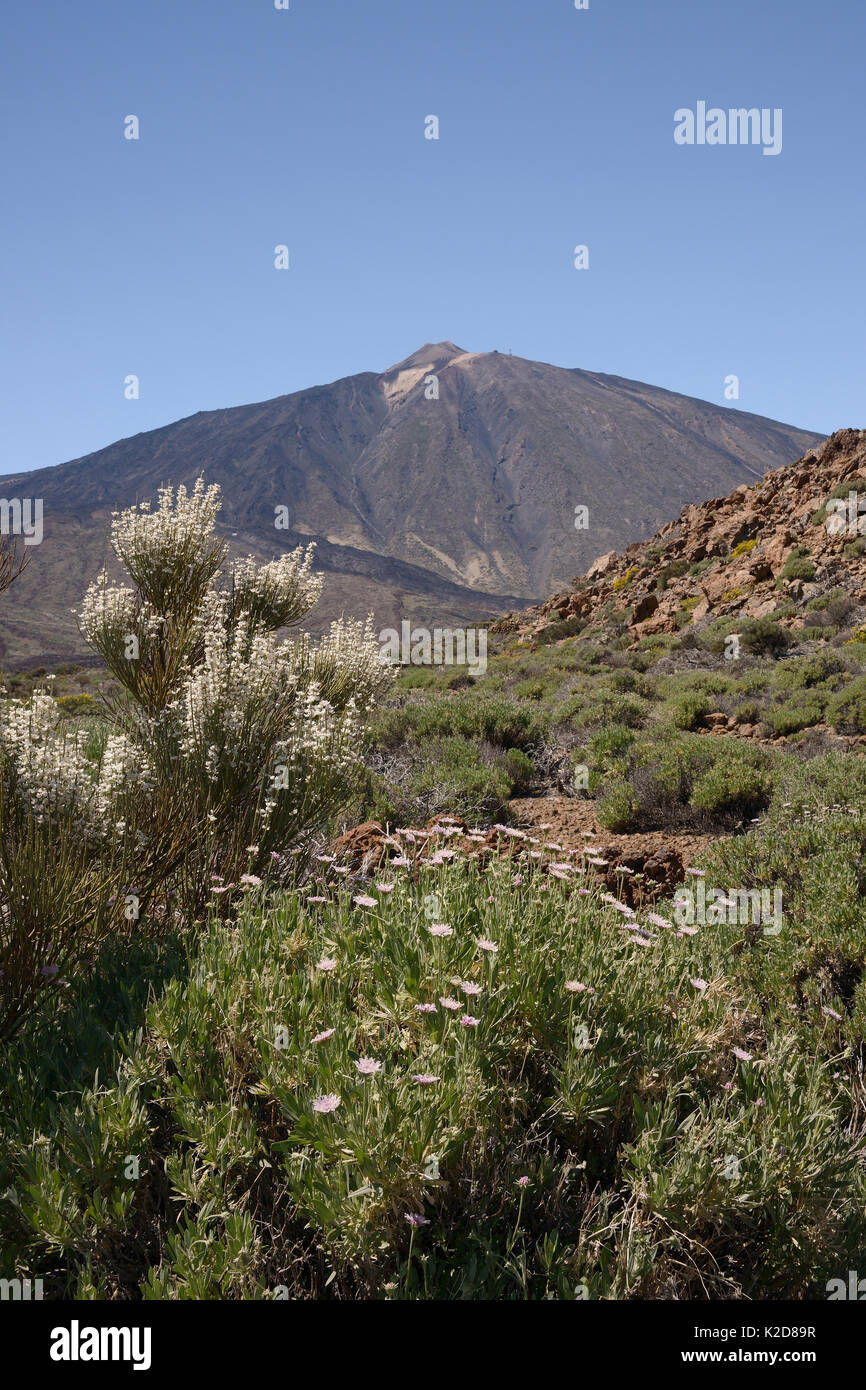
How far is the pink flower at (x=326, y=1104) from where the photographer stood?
1.75 m

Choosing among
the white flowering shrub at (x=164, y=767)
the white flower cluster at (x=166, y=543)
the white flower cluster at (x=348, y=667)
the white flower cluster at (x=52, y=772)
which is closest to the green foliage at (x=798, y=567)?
the white flower cluster at (x=348, y=667)

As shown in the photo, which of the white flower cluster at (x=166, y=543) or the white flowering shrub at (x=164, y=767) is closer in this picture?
the white flowering shrub at (x=164, y=767)

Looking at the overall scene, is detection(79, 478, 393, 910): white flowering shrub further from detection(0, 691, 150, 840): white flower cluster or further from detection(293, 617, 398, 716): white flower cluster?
detection(0, 691, 150, 840): white flower cluster

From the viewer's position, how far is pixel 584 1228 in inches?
77.3

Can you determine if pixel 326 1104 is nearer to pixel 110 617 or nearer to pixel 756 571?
pixel 110 617

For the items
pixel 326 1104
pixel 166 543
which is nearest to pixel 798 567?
pixel 166 543

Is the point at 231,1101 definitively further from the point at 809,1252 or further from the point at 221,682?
the point at 221,682

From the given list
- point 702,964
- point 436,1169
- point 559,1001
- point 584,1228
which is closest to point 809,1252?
point 584,1228

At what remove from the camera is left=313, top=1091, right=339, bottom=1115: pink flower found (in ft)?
5.74

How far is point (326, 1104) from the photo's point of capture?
5.80 feet

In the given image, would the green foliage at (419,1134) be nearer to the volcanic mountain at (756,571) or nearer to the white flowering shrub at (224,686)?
the white flowering shrub at (224,686)

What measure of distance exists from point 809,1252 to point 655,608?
805 inches
